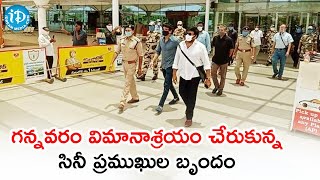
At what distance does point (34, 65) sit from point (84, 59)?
1.49 meters

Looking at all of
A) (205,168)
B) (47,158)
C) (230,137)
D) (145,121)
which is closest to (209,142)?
(230,137)

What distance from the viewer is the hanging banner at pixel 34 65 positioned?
7.95 meters

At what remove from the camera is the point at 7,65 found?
7570 mm

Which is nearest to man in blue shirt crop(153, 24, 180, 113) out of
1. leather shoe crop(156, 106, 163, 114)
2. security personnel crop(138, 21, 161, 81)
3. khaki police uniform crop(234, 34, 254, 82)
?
leather shoe crop(156, 106, 163, 114)

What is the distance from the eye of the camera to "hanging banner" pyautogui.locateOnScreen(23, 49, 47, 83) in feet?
26.1

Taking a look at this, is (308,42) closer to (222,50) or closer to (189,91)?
(222,50)

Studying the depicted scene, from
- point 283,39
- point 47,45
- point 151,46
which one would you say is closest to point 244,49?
point 283,39

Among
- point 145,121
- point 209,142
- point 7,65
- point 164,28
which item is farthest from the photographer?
point 7,65

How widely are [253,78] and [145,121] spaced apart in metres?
5.20

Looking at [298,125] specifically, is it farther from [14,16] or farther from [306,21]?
[306,21]

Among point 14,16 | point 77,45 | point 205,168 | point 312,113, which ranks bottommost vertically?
point 205,168

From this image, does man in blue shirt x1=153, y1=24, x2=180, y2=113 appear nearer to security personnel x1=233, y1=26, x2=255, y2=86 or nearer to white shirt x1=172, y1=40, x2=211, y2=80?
white shirt x1=172, y1=40, x2=211, y2=80

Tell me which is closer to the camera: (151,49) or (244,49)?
(244,49)

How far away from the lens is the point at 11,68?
766 cm
